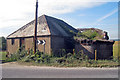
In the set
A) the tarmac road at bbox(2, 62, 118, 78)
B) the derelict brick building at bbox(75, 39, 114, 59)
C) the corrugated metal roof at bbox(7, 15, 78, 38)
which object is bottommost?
the tarmac road at bbox(2, 62, 118, 78)

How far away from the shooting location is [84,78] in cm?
703

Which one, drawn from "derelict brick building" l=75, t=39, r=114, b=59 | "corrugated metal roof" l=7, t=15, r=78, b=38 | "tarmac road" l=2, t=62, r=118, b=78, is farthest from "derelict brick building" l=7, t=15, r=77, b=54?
"tarmac road" l=2, t=62, r=118, b=78

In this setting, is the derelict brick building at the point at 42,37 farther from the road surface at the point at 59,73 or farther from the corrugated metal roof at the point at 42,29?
the road surface at the point at 59,73

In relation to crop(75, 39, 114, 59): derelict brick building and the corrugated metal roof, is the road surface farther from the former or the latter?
the corrugated metal roof

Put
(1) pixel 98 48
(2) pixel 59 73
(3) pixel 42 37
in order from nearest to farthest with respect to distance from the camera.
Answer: (2) pixel 59 73, (1) pixel 98 48, (3) pixel 42 37

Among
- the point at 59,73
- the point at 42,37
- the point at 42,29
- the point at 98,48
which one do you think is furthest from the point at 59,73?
the point at 42,29

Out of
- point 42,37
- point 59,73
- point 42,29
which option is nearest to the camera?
point 59,73

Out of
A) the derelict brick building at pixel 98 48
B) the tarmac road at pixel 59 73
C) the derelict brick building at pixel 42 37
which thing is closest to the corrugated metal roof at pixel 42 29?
the derelict brick building at pixel 42 37

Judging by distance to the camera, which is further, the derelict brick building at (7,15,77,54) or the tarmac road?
the derelict brick building at (7,15,77,54)

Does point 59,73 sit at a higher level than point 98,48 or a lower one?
lower

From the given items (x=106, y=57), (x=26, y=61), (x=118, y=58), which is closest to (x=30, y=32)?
(x=26, y=61)

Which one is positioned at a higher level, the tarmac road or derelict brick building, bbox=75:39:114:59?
derelict brick building, bbox=75:39:114:59

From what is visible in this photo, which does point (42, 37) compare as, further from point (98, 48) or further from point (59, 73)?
point (59, 73)

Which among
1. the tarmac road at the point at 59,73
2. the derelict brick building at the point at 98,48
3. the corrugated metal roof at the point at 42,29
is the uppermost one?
the corrugated metal roof at the point at 42,29
